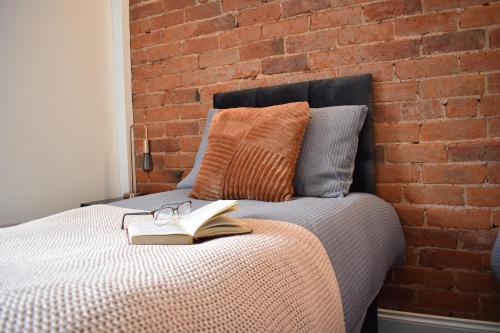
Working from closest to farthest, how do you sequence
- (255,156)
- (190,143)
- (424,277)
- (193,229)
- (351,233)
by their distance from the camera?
1. (193,229)
2. (351,233)
3. (255,156)
4. (424,277)
5. (190,143)

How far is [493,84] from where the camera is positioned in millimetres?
1564

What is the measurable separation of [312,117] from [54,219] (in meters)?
1.12

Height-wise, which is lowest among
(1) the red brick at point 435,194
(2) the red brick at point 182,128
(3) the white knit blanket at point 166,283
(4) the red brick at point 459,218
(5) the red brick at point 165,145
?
(4) the red brick at point 459,218

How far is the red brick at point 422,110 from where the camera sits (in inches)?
65.6

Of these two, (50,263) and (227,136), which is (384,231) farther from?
(50,263)

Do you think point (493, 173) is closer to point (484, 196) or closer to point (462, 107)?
point (484, 196)

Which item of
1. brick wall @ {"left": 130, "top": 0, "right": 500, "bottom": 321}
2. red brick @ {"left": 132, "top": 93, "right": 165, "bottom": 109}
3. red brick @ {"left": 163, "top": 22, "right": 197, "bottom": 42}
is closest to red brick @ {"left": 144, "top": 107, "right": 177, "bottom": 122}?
red brick @ {"left": 132, "top": 93, "right": 165, "bottom": 109}

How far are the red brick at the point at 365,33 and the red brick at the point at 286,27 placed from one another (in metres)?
0.21

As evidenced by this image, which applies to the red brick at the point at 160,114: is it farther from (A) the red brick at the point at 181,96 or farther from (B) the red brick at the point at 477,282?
(B) the red brick at the point at 477,282

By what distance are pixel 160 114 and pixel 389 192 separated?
1541mm

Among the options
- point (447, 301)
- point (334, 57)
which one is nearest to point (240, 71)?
point (334, 57)

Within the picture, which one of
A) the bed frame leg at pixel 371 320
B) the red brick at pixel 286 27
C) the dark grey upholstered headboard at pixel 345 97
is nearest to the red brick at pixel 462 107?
the dark grey upholstered headboard at pixel 345 97

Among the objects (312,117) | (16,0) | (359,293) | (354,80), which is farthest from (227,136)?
(16,0)

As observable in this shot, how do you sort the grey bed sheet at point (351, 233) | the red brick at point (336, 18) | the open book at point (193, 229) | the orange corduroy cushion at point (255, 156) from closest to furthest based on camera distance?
the open book at point (193, 229)
the grey bed sheet at point (351, 233)
the orange corduroy cushion at point (255, 156)
the red brick at point (336, 18)
